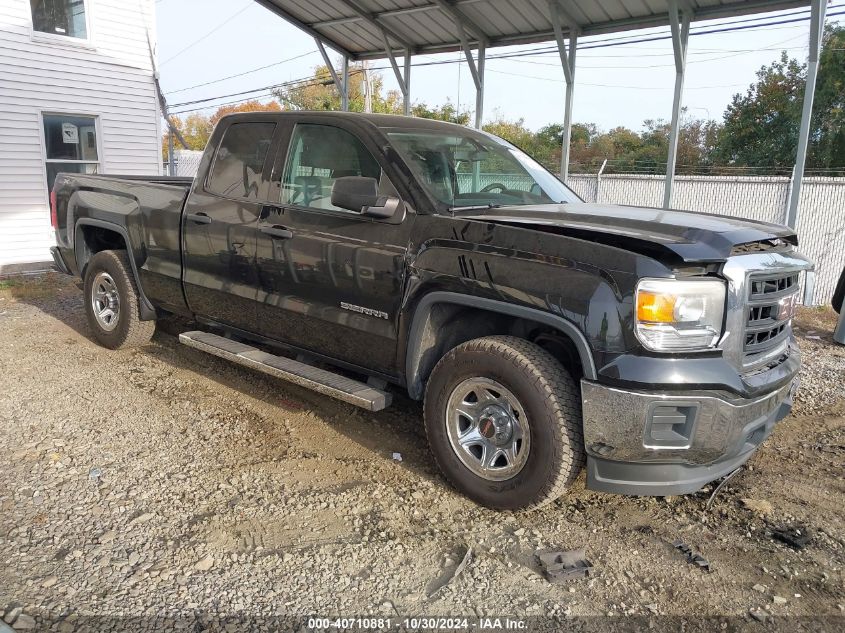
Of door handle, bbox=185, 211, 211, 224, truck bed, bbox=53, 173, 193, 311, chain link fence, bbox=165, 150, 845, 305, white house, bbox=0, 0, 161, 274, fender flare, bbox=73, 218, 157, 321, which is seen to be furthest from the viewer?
white house, bbox=0, 0, 161, 274

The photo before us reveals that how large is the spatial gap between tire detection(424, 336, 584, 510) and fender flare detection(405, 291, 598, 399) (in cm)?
16

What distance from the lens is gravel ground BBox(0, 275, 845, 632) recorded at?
2.82 m

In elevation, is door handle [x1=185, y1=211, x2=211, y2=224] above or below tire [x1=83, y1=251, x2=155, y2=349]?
above

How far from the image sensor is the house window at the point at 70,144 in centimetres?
1173

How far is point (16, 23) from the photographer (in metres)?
10.8

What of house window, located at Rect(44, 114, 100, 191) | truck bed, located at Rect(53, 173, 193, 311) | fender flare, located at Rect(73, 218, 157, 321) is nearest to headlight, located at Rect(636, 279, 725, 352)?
truck bed, located at Rect(53, 173, 193, 311)

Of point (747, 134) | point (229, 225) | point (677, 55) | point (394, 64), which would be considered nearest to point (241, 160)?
point (229, 225)

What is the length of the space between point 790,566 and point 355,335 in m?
2.54

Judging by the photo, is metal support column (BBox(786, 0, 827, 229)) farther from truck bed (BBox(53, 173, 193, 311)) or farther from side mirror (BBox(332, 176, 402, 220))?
truck bed (BBox(53, 173, 193, 311))

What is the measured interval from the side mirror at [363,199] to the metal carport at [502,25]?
21.9ft

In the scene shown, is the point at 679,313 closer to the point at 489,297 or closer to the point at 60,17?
the point at 489,297

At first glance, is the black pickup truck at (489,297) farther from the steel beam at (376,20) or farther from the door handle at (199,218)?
the steel beam at (376,20)

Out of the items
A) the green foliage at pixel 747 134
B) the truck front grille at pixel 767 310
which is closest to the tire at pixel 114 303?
the truck front grille at pixel 767 310

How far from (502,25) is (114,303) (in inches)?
308
